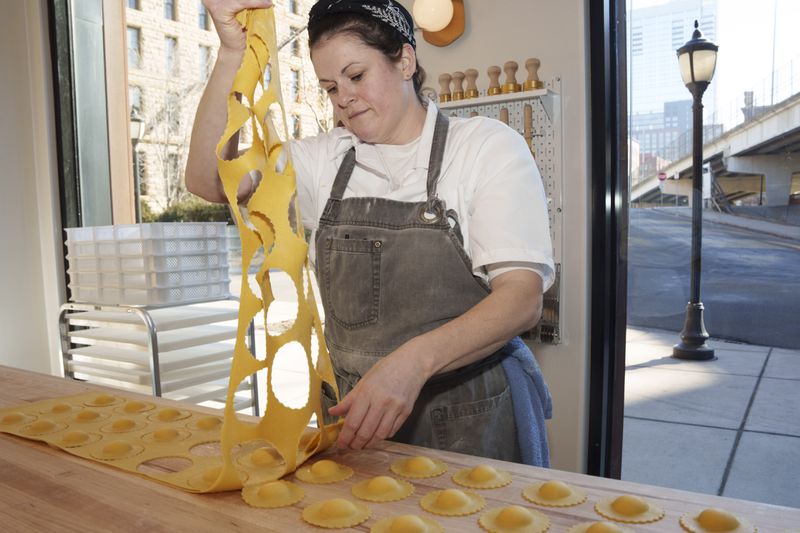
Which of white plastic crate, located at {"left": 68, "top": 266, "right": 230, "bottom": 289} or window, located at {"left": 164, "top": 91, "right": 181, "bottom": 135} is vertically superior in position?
window, located at {"left": 164, "top": 91, "right": 181, "bottom": 135}

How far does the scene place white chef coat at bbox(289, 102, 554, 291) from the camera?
1.17m

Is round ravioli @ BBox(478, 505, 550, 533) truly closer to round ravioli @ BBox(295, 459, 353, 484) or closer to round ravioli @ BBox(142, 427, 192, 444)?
round ravioli @ BBox(295, 459, 353, 484)

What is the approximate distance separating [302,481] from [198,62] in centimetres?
307

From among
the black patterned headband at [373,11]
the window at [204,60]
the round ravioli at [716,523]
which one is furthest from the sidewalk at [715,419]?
the window at [204,60]

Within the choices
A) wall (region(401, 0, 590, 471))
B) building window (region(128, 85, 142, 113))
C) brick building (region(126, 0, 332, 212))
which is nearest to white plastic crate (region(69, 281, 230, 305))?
brick building (region(126, 0, 332, 212))

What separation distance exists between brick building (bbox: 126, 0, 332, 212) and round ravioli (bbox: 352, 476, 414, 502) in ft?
8.68

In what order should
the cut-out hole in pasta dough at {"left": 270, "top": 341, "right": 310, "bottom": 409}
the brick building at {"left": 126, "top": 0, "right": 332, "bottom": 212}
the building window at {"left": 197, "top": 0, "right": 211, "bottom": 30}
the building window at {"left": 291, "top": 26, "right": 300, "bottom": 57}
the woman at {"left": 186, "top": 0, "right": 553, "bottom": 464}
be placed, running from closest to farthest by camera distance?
the woman at {"left": 186, "top": 0, "right": 553, "bottom": 464} < the building window at {"left": 291, "top": 26, "right": 300, "bottom": 57} < the brick building at {"left": 126, "top": 0, "right": 332, "bottom": 212} < the building window at {"left": 197, "top": 0, "right": 211, "bottom": 30} < the cut-out hole in pasta dough at {"left": 270, "top": 341, "right": 310, "bottom": 409}

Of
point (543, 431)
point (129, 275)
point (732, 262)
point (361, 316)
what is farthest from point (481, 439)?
point (129, 275)

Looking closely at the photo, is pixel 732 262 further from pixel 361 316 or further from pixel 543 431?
pixel 361 316

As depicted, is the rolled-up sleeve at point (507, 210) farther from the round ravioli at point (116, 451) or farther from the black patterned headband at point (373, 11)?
the round ravioli at point (116, 451)

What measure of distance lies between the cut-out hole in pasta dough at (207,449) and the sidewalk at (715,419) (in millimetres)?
1676

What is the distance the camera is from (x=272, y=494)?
86cm

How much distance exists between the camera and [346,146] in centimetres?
145

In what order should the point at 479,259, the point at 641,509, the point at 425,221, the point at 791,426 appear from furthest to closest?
the point at 791,426, the point at 425,221, the point at 479,259, the point at 641,509
